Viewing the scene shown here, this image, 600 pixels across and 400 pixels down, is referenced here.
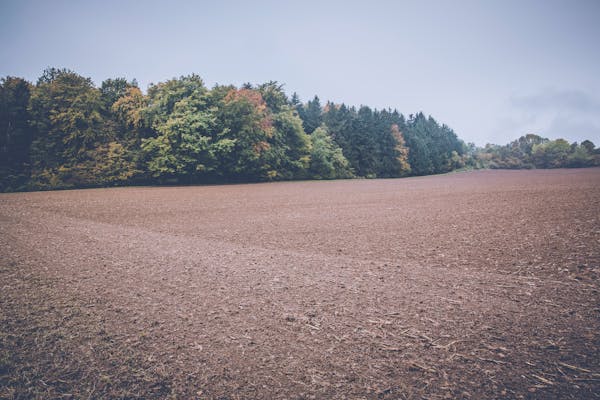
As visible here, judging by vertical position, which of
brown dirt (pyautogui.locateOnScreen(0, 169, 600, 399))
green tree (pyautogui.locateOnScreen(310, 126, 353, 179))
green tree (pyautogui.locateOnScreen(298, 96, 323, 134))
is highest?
green tree (pyautogui.locateOnScreen(298, 96, 323, 134))

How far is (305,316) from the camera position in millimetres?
4430

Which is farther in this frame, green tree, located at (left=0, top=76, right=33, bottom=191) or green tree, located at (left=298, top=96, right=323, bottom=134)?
green tree, located at (left=298, top=96, right=323, bottom=134)

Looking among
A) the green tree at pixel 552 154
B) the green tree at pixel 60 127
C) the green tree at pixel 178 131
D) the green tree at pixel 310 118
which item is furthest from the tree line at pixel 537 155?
the green tree at pixel 60 127

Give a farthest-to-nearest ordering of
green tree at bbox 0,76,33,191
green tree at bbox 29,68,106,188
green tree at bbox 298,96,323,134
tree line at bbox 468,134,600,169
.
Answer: tree line at bbox 468,134,600,169, green tree at bbox 298,96,323,134, green tree at bbox 29,68,106,188, green tree at bbox 0,76,33,191

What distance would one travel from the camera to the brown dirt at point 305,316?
3.03 m

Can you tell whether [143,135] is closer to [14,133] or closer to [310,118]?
[14,133]

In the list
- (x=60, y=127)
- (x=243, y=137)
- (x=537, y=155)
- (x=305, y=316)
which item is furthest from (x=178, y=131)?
(x=537, y=155)

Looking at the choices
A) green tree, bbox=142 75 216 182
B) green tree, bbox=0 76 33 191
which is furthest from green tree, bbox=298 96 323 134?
green tree, bbox=0 76 33 191

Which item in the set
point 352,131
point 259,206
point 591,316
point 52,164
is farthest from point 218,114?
point 591,316

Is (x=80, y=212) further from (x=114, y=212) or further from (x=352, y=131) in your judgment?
(x=352, y=131)

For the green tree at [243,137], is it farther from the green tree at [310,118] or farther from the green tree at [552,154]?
the green tree at [552,154]

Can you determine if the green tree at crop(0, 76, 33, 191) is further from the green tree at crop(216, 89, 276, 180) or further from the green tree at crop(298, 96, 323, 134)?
the green tree at crop(298, 96, 323, 134)

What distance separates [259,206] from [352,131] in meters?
46.4

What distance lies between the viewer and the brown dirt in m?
A: 3.03
